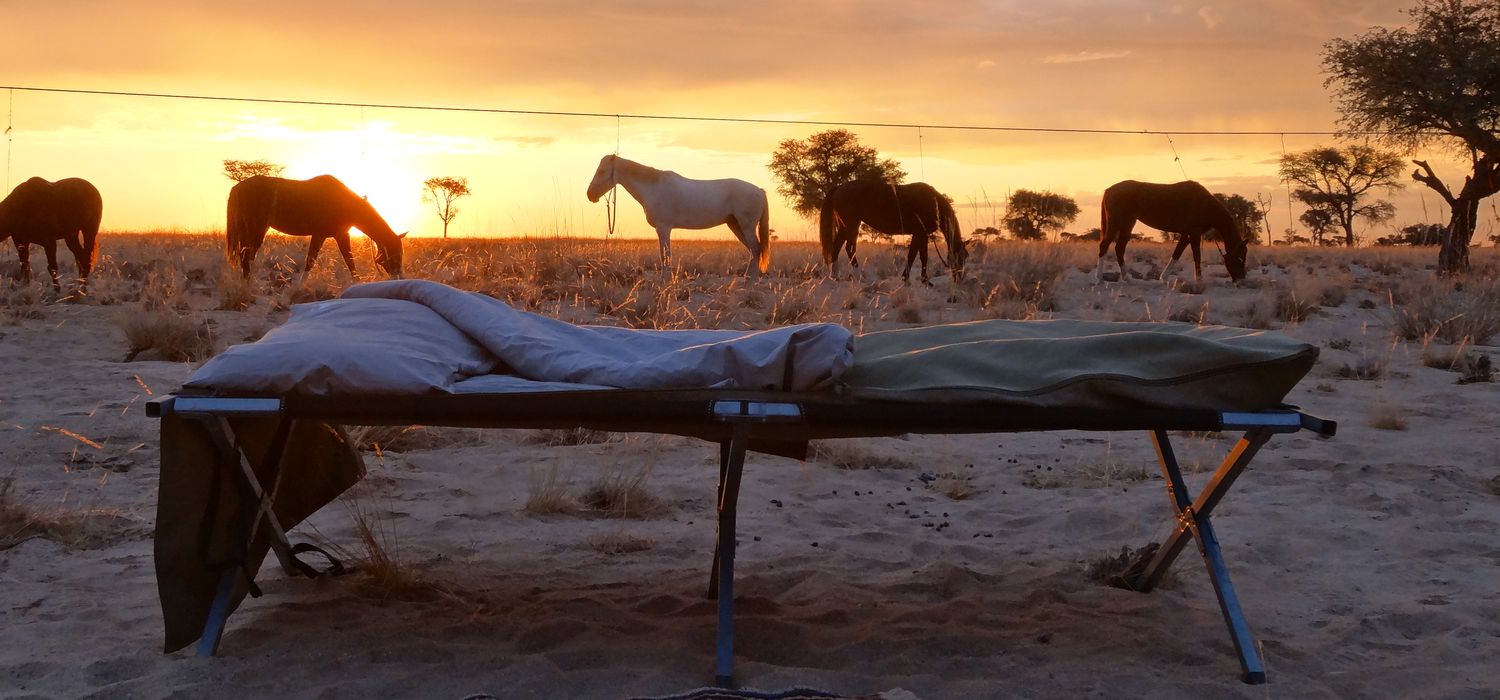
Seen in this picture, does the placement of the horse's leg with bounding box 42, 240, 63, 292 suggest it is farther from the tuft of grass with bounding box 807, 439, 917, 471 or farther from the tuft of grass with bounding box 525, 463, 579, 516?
the tuft of grass with bounding box 807, 439, 917, 471

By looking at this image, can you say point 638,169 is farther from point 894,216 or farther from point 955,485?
point 955,485

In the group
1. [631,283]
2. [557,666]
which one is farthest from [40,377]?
[631,283]

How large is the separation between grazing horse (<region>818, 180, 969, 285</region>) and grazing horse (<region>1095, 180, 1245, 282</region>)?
200 cm

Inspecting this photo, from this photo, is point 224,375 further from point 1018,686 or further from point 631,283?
point 631,283

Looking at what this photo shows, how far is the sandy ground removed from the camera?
2.87 m

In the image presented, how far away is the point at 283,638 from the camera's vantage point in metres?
3.07

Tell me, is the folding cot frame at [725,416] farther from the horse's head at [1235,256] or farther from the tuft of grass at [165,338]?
the horse's head at [1235,256]

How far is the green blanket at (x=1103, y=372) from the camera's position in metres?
2.72

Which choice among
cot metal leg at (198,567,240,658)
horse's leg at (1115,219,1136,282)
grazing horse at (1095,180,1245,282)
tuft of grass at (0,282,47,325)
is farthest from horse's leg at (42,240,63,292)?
horse's leg at (1115,219,1136,282)

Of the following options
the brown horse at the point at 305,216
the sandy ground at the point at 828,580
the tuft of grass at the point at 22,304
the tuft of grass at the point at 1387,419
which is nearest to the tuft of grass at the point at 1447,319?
the tuft of grass at the point at 1387,419

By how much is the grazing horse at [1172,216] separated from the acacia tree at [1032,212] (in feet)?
92.9

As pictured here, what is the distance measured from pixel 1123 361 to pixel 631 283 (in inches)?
400

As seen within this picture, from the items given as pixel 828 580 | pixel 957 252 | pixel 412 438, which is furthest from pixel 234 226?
pixel 828 580

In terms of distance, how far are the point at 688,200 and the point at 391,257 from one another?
5.05 metres
